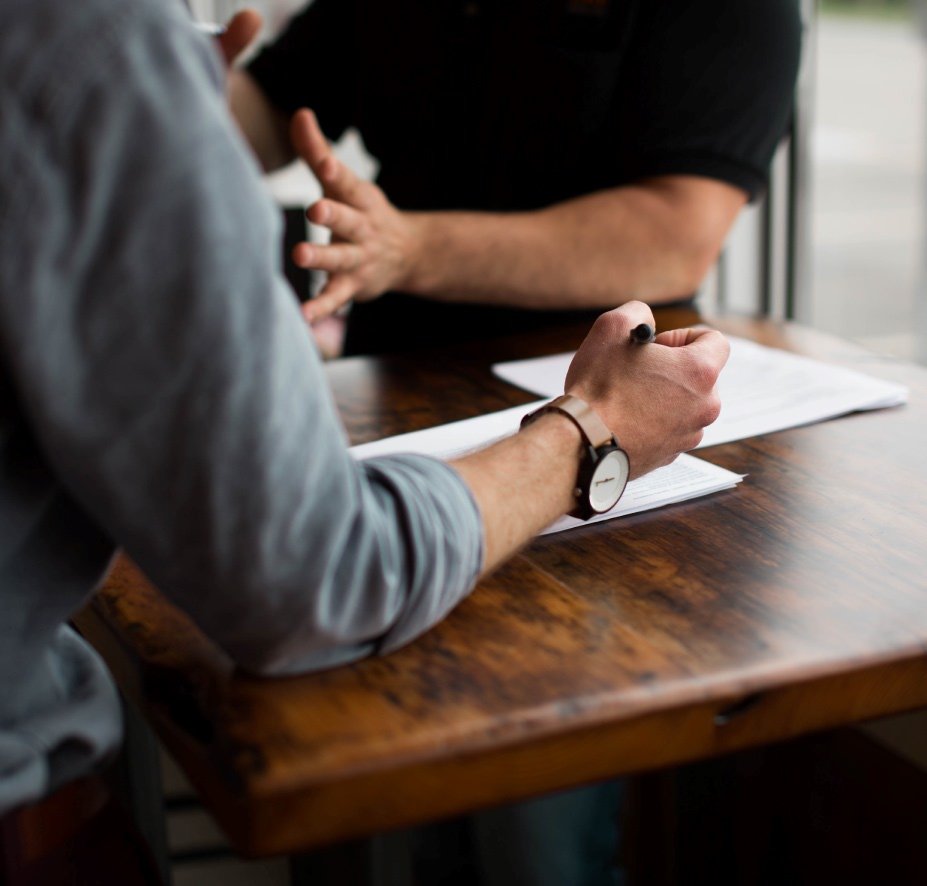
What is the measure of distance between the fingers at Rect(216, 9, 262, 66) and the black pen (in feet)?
2.53

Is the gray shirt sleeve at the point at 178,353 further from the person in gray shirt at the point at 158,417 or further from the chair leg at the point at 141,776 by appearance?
the chair leg at the point at 141,776

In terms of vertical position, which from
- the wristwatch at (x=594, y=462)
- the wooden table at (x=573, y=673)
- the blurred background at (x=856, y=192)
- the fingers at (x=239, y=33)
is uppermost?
the fingers at (x=239, y=33)

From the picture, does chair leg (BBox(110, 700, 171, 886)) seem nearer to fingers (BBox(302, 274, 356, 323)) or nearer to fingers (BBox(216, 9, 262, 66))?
fingers (BBox(302, 274, 356, 323))

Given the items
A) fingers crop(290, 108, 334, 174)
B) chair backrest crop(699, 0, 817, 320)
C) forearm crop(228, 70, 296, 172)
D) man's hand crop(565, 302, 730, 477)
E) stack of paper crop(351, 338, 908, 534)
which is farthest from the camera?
chair backrest crop(699, 0, 817, 320)

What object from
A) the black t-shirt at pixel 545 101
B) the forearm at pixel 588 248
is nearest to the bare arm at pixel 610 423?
the forearm at pixel 588 248

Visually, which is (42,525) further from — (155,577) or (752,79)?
(752,79)

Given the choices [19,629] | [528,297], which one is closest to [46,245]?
[19,629]

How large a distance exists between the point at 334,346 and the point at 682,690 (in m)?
1.89

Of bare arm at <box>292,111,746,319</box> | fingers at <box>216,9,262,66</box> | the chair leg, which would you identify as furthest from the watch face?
fingers at <box>216,9,262,66</box>

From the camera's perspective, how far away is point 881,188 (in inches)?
303

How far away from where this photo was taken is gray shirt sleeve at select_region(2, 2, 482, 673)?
0.53 meters

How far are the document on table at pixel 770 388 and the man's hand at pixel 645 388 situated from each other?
0.20 meters

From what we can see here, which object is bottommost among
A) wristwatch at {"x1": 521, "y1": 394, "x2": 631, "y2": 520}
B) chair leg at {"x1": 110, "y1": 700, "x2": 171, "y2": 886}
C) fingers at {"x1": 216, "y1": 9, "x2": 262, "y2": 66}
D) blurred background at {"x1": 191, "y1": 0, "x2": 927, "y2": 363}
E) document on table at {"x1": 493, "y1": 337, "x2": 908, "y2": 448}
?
blurred background at {"x1": 191, "y1": 0, "x2": 927, "y2": 363}

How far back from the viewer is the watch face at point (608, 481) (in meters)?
0.80
